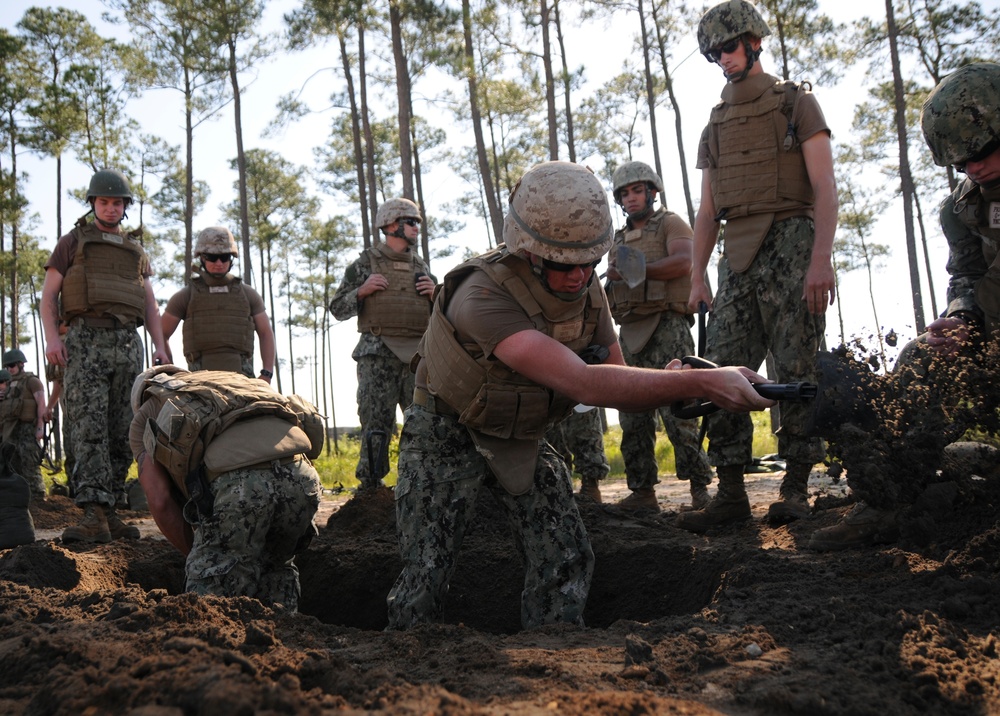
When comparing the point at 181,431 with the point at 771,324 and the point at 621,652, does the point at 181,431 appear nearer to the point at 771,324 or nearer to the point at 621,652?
the point at 621,652

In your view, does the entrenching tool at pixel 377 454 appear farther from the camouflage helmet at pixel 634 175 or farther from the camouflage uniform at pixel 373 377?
the camouflage helmet at pixel 634 175

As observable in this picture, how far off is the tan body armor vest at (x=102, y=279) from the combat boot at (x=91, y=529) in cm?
137

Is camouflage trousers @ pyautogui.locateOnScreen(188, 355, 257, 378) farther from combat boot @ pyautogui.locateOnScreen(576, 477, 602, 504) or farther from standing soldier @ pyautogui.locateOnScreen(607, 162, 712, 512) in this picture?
standing soldier @ pyautogui.locateOnScreen(607, 162, 712, 512)


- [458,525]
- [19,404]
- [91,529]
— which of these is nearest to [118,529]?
[91,529]

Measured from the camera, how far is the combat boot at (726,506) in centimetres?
496

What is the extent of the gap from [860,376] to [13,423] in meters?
11.6

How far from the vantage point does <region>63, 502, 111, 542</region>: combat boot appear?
5.73m

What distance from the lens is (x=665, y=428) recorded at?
6133 mm

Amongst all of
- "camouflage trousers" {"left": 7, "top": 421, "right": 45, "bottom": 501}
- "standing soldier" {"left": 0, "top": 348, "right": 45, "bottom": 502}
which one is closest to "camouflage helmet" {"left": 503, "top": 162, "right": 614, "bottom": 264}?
"camouflage trousers" {"left": 7, "top": 421, "right": 45, "bottom": 501}

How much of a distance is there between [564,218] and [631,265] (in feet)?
9.62

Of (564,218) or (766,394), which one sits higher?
(564,218)

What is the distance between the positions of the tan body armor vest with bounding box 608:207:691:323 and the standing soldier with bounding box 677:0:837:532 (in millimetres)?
1125

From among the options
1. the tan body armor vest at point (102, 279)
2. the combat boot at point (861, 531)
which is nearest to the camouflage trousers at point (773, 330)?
the combat boot at point (861, 531)

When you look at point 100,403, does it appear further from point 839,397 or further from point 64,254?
point 839,397
